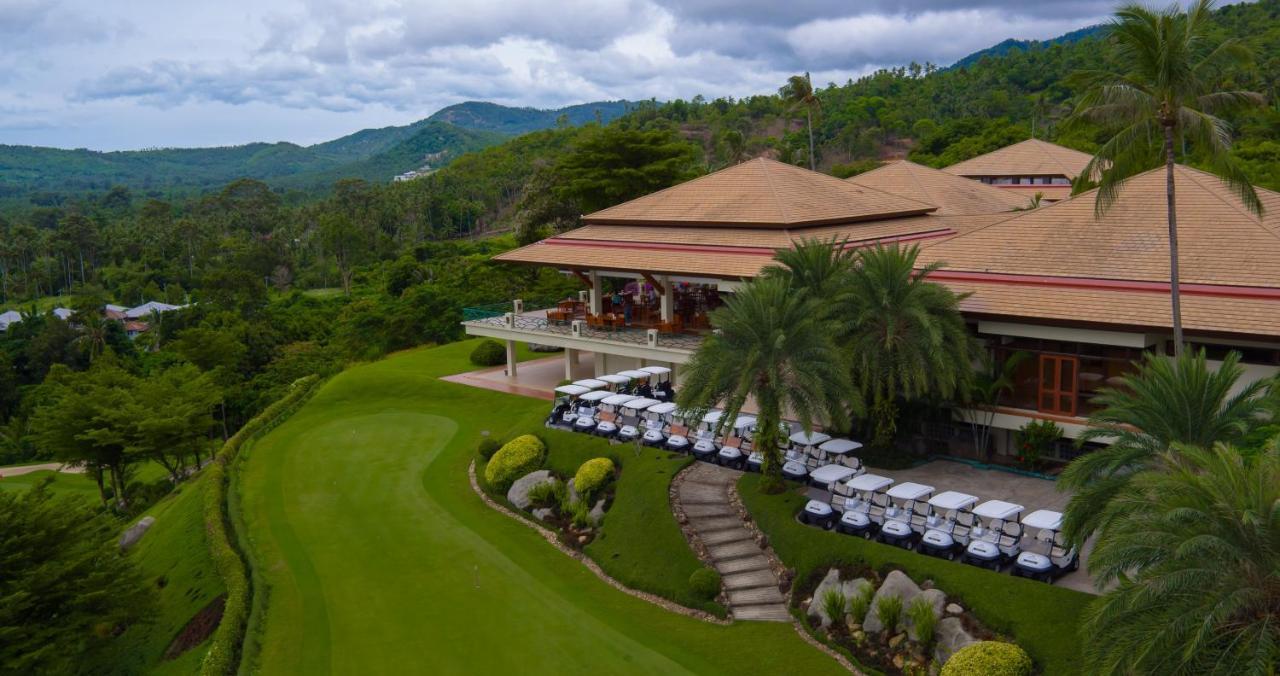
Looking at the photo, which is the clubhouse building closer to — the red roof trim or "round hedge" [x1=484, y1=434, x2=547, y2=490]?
the red roof trim

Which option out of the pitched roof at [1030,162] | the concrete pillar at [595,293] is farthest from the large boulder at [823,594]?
the pitched roof at [1030,162]

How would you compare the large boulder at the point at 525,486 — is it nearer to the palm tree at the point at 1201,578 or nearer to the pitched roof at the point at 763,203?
the pitched roof at the point at 763,203

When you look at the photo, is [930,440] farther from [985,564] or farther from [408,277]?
[408,277]

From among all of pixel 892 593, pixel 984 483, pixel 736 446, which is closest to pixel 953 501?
pixel 892 593

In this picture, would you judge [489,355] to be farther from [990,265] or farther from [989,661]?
[989,661]

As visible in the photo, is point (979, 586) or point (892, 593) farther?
point (892, 593)

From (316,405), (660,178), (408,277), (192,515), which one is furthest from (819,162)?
(192,515)

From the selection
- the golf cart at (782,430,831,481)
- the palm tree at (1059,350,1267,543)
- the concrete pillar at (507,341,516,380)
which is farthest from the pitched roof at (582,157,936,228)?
the palm tree at (1059,350,1267,543)
